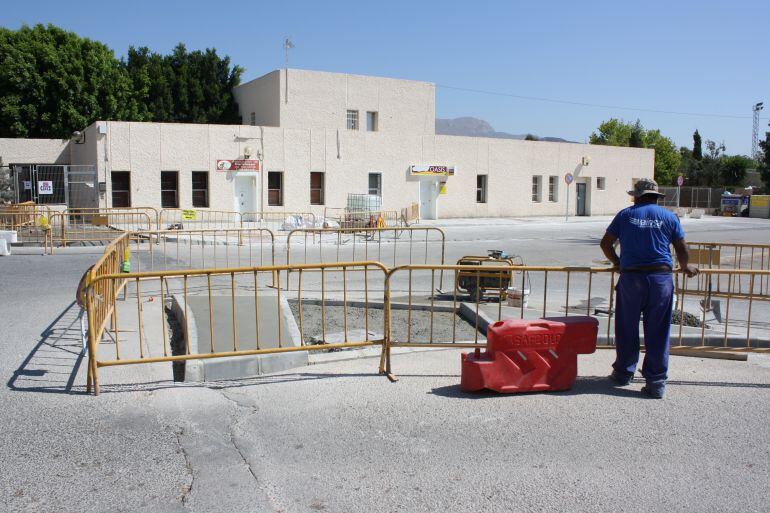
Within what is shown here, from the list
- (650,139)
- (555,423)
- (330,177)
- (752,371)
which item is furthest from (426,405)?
(650,139)

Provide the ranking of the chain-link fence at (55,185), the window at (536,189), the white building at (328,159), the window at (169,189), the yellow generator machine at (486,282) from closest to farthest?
the yellow generator machine at (486,282) < the white building at (328,159) < the chain-link fence at (55,185) < the window at (169,189) < the window at (536,189)

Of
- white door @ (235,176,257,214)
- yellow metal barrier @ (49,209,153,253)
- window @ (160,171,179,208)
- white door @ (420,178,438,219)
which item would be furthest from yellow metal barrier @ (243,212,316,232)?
white door @ (420,178,438,219)

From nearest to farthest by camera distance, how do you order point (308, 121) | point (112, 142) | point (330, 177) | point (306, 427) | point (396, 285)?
point (306, 427)
point (396, 285)
point (112, 142)
point (330, 177)
point (308, 121)

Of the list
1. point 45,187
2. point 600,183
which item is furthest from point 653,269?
point 600,183

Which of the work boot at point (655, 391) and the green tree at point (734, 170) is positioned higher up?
the green tree at point (734, 170)

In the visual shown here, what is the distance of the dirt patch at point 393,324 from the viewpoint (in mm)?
9070

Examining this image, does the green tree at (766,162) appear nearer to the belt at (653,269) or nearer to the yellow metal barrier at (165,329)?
the yellow metal barrier at (165,329)

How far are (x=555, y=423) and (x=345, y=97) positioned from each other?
3270 centimetres

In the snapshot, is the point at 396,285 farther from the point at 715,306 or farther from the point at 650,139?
the point at 650,139

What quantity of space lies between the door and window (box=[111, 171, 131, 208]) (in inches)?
1097

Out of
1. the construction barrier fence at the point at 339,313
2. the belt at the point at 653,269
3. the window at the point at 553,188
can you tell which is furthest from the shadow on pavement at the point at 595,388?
the window at the point at 553,188

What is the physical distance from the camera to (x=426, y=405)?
6152mm

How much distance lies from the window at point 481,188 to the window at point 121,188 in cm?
1926

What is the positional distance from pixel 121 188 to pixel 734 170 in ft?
204
